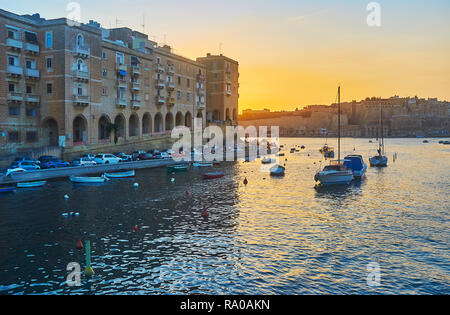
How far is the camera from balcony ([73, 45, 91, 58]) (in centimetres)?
5863

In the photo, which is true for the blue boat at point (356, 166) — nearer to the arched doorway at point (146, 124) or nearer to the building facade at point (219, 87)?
the arched doorway at point (146, 124)

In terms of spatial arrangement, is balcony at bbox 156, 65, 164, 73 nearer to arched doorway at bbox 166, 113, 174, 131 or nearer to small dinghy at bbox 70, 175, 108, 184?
arched doorway at bbox 166, 113, 174, 131

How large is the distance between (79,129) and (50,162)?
50.5ft

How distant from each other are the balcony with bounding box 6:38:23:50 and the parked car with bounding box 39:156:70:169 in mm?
17017

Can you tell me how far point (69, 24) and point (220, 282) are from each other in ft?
178

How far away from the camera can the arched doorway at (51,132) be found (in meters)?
59.3

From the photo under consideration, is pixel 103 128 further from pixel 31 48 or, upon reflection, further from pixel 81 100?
pixel 31 48

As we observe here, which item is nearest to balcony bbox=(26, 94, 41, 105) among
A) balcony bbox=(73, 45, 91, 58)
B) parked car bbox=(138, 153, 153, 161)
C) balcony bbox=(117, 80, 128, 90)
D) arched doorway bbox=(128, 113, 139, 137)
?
balcony bbox=(73, 45, 91, 58)

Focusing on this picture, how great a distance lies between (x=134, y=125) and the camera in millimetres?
79188

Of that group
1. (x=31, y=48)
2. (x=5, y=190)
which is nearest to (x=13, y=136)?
(x=31, y=48)

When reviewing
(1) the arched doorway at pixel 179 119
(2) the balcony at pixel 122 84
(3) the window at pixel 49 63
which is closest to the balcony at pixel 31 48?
(3) the window at pixel 49 63

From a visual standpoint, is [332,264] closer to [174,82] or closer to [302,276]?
[302,276]

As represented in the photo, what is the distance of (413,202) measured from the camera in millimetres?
37406

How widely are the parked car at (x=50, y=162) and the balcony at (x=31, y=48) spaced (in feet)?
58.0
